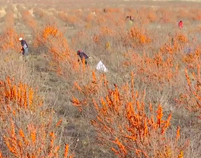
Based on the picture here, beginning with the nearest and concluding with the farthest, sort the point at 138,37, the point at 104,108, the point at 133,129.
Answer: the point at 133,129 < the point at 104,108 < the point at 138,37

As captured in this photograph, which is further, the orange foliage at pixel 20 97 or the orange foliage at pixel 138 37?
the orange foliage at pixel 138 37

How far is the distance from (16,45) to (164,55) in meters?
5.23

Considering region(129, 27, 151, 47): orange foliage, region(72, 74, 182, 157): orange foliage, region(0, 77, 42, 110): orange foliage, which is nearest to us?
region(72, 74, 182, 157): orange foliage

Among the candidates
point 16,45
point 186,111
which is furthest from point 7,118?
point 16,45

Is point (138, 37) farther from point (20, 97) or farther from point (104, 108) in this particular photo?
point (104, 108)

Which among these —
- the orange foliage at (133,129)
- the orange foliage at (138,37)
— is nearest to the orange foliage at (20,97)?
the orange foliage at (133,129)

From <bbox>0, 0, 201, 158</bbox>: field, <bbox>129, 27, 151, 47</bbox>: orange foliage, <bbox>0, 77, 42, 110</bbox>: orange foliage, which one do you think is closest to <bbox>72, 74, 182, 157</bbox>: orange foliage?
<bbox>0, 0, 201, 158</bbox>: field

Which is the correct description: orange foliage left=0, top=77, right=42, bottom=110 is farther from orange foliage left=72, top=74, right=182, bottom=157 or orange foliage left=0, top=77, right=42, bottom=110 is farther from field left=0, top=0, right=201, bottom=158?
orange foliage left=72, top=74, right=182, bottom=157

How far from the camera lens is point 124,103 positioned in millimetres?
3520

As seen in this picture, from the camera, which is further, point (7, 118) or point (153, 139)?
point (7, 118)

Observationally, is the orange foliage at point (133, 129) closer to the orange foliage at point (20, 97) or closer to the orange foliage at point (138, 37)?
the orange foliage at point (20, 97)

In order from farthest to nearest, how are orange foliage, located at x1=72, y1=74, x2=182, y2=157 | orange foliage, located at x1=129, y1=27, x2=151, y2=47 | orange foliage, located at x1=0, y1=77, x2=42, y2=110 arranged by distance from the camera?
orange foliage, located at x1=129, y1=27, x2=151, y2=47
orange foliage, located at x1=0, y1=77, x2=42, y2=110
orange foliage, located at x1=72, y1=74, x2=182, y2=157

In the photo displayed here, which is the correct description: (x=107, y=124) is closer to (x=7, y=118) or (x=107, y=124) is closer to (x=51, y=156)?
(x=51, y=156)

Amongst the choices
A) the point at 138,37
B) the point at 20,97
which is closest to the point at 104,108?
the point at 20,97
